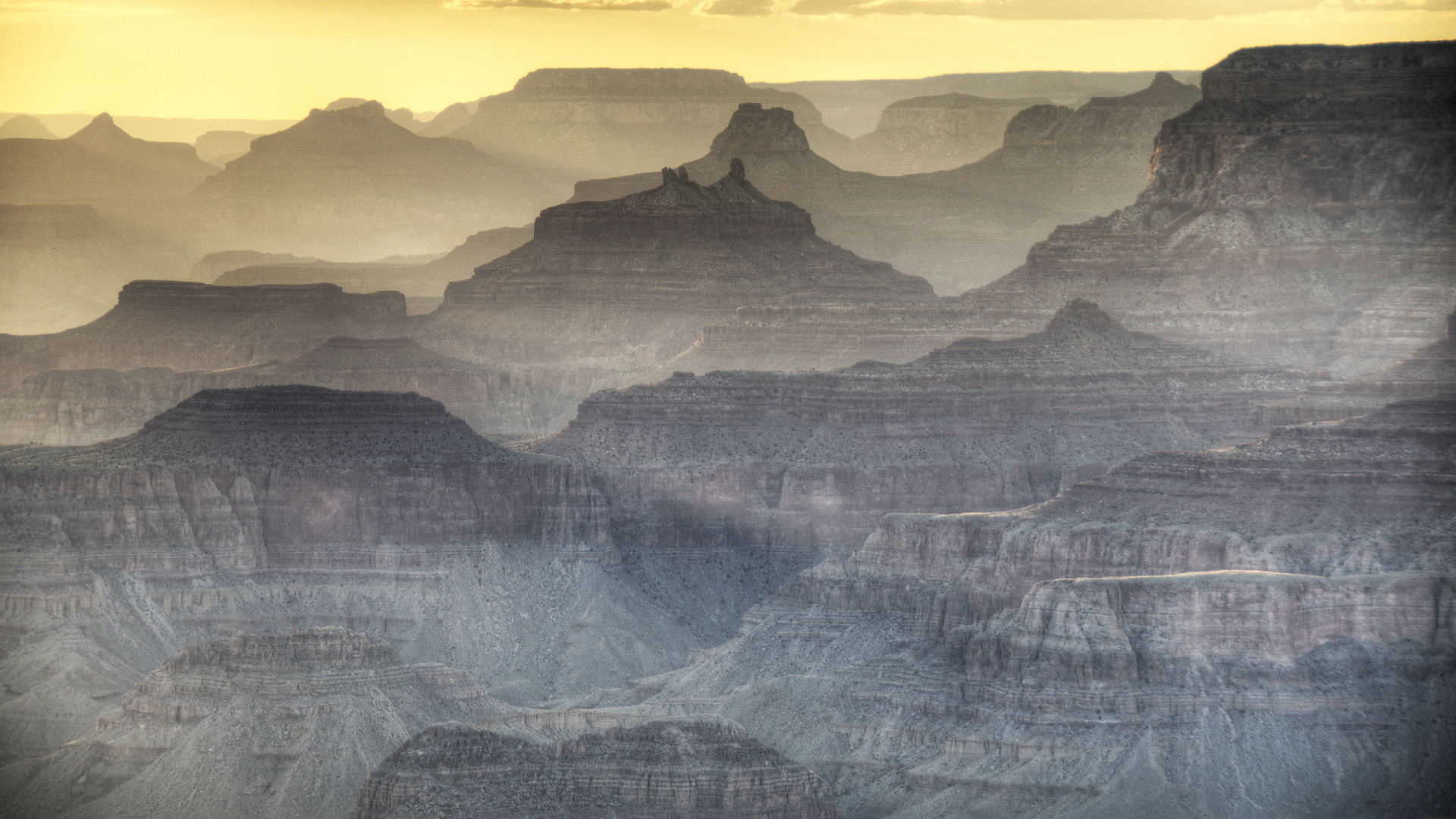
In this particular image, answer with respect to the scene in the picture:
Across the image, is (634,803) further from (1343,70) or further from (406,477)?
(1343,70)

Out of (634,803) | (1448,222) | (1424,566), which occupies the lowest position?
(634,803)

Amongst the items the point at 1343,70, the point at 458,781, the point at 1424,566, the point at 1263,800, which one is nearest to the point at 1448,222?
the point at 1343,70

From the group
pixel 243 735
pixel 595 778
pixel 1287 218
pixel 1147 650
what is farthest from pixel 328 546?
pixel 1287 218

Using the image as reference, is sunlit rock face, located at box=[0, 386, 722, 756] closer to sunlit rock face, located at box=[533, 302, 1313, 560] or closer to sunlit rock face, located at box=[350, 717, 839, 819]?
sunlit rock face, located at box=[533, 302, 1313, 560]

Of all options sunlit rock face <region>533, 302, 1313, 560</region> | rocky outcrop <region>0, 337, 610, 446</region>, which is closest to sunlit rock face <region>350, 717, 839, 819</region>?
sunlit rock face <region>533, 302, 1313, 560</region>

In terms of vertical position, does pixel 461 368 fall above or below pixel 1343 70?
below

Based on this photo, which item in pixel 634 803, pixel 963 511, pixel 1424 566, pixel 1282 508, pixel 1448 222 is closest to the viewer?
pixel 634 803

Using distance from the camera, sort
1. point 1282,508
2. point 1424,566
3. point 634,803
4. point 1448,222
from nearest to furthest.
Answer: point 634,803 < point 1424,566 < point 1282,508 < point 1448,222

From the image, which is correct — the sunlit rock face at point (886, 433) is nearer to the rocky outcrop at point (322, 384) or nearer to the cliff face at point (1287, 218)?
the cliff face at point (1287, 218)

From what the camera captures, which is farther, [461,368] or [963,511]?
[461,368]
